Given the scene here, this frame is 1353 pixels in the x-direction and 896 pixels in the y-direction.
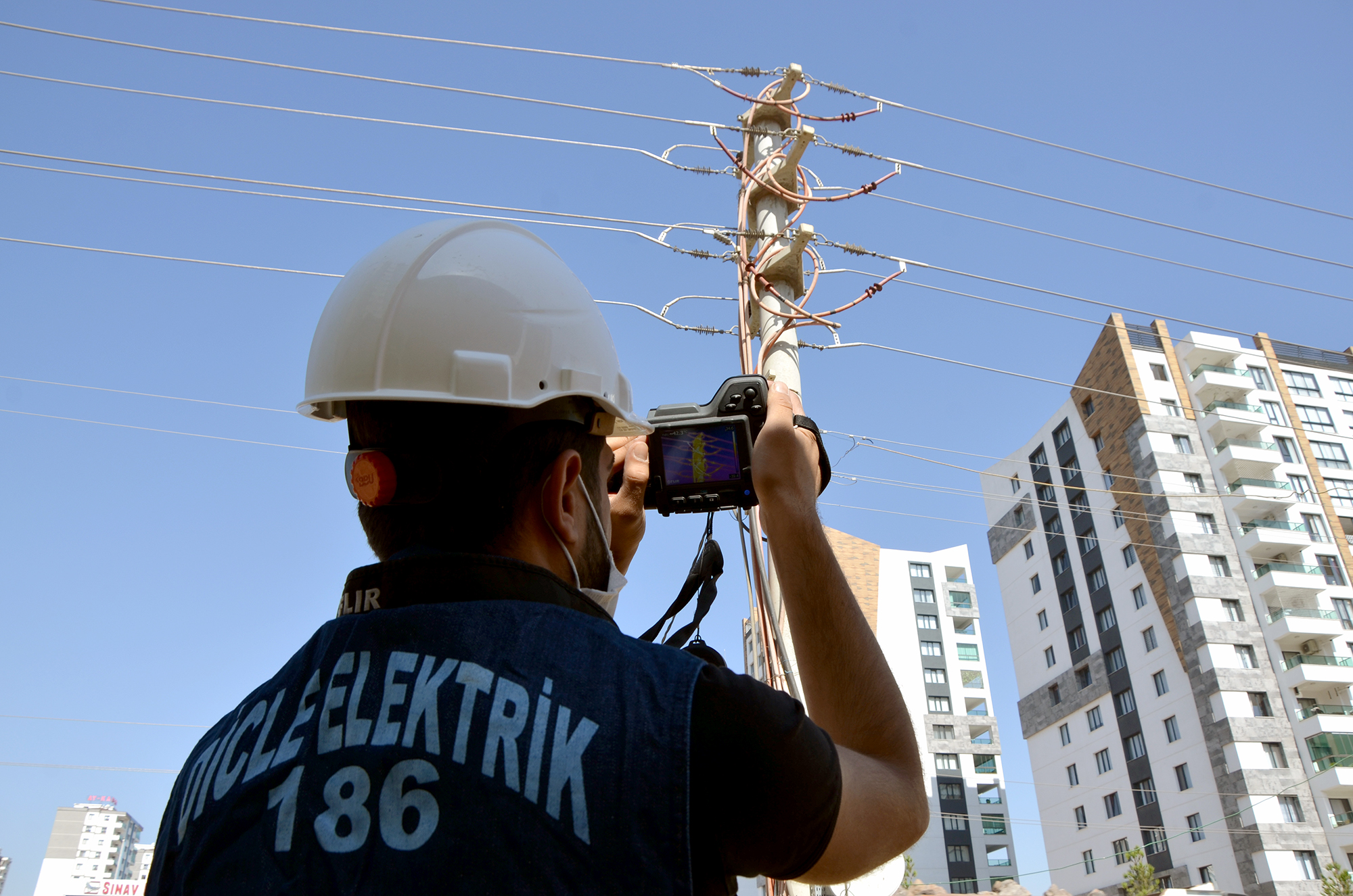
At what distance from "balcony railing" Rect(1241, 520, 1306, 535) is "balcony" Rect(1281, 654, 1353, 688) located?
5600mm

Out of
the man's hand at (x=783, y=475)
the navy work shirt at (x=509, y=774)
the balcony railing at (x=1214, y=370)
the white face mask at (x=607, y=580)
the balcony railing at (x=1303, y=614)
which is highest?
the balcony railing at (x=1214, y=370)

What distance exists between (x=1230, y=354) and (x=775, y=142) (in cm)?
4753

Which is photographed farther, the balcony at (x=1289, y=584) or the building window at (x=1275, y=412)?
the building window at (x=1275, y=412)

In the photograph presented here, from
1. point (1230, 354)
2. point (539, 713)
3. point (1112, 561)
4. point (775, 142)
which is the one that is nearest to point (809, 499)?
point (539, 713)

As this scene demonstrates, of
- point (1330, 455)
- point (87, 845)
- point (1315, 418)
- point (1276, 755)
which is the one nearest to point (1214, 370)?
point (1315, 418)

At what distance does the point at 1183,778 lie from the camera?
125 feet

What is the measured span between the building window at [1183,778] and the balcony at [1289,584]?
824 centimetres

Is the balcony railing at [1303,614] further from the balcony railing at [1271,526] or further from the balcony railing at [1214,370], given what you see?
the balcony railing at [1214,370]

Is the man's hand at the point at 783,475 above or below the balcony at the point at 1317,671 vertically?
below

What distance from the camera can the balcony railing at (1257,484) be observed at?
42.0 m

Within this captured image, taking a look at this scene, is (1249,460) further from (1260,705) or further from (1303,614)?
(1260,705)

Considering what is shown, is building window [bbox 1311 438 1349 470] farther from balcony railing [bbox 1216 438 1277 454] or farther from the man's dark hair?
the man's dark hair

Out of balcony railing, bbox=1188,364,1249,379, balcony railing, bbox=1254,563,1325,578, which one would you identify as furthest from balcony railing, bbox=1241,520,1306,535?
balcony railing, bbox=1188,364,1249,379

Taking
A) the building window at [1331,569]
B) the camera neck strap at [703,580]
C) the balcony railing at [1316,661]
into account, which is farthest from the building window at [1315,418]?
the camera neck strap at [703,580]
